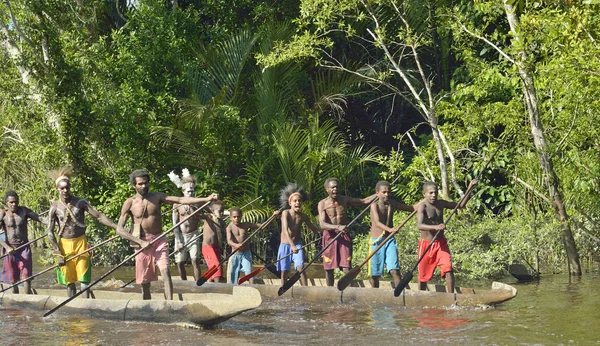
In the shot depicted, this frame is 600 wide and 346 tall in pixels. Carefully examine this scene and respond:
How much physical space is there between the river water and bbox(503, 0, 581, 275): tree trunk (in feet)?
7.06

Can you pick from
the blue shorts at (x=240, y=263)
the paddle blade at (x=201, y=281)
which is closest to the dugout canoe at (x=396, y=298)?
the blue shorts at (x=240, y=263)

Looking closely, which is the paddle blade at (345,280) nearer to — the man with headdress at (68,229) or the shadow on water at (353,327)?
the shadow on water at (353,327)

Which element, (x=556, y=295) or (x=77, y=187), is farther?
(x=77, y=187)

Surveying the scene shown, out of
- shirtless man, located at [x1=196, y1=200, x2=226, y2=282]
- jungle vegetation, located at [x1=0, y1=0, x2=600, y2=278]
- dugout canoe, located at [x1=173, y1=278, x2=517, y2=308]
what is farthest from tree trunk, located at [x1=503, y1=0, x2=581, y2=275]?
shirtless man, located at [x1=196, y1=200, x2=226, y2=282]

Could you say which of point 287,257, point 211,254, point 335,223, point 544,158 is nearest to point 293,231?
point 287,257

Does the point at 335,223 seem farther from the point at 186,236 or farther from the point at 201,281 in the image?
the point at 186,236

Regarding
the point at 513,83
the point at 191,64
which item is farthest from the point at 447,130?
the point at 191,64

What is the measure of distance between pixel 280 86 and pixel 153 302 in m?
9.84

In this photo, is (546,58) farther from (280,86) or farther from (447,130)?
(280,86)

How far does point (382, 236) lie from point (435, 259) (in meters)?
1.03

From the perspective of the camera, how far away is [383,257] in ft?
43.1

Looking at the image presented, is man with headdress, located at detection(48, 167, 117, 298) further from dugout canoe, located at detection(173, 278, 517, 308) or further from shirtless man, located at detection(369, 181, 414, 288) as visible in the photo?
shirtless man, located at detection(369, 181, 414, 288)

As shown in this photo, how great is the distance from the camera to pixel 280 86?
65.5ft

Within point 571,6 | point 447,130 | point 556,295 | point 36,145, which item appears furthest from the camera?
point 36,145
